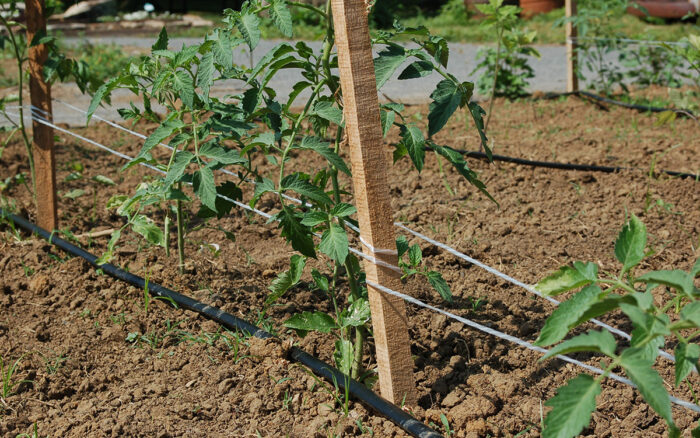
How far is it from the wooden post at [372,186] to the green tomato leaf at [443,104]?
14 cm

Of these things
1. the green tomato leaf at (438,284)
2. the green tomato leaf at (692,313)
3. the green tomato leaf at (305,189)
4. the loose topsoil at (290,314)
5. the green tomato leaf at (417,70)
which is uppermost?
the green tomato leaf at (417,70)

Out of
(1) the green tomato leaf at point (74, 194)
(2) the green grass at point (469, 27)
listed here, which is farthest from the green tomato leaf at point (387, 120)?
(2) the green grass at point (469, 27)

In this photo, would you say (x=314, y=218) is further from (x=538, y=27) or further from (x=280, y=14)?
(x=538, y=27)

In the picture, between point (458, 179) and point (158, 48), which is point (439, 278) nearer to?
point (158, 48)

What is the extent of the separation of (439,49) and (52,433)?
141 centimetres

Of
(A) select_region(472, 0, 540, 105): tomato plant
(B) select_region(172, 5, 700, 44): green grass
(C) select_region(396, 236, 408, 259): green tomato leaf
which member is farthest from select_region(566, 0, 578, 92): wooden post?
(C) select_region(396, 236, 408, 259): green tomato leaf

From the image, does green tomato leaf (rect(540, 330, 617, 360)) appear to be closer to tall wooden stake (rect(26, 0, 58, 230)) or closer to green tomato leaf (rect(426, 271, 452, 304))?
green tomato leaf (rect(426, 271, 452, 304))

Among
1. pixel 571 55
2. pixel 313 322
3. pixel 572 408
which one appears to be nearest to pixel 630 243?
pixel 572 408

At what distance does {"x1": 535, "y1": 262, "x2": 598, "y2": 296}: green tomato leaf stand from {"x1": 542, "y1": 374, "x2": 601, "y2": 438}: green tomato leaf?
0.20m

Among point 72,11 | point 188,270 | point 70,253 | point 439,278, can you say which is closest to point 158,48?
point 188,270

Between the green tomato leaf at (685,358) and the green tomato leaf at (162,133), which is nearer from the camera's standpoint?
the green tomato leaf at (685,358)

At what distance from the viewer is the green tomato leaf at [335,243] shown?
178 centimetres

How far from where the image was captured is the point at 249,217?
10.7 feet

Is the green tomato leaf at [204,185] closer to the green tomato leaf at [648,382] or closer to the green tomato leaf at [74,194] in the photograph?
the green tomato leaf at [648,382]
